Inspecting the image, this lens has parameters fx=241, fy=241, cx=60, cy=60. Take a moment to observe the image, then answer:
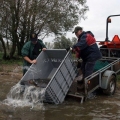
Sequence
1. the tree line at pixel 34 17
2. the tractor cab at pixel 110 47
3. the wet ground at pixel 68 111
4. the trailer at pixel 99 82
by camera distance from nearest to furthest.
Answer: the wet ground at pixel 68 111, the trailer at pixel 99 82, the tractor cab at pixel 110 47, the tree line at pixel 34 17

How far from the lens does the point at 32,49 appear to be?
7.00 m

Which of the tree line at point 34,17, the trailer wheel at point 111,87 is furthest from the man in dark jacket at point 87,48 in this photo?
the tree line at point 34,17

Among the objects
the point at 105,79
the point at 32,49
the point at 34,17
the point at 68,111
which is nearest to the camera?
the point at 68,111

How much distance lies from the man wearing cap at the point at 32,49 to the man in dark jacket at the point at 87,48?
3.86 ft

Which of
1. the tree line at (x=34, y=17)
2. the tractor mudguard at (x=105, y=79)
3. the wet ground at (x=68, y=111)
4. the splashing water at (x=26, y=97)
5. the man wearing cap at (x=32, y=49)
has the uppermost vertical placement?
the tree line at (x=34, y=17)

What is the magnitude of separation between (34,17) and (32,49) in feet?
39.8

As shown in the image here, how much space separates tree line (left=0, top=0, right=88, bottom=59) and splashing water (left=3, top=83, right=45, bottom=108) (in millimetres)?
11627

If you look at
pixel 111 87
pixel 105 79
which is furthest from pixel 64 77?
pixel 111 87

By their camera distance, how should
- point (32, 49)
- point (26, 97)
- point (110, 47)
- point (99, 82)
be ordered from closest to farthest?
1. point (26, 97)
2. point (99, 82)
3. point (32, 49)
4. point (110, 47)

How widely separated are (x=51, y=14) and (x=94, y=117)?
14.6 meters

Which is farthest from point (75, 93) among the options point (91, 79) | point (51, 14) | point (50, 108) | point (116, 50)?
point (51, 14)

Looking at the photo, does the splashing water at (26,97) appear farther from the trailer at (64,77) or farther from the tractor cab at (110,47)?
the tractor cab at (110,47)

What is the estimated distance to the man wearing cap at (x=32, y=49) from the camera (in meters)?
6.86

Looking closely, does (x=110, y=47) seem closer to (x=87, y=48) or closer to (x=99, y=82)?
(x=99, y=82)
